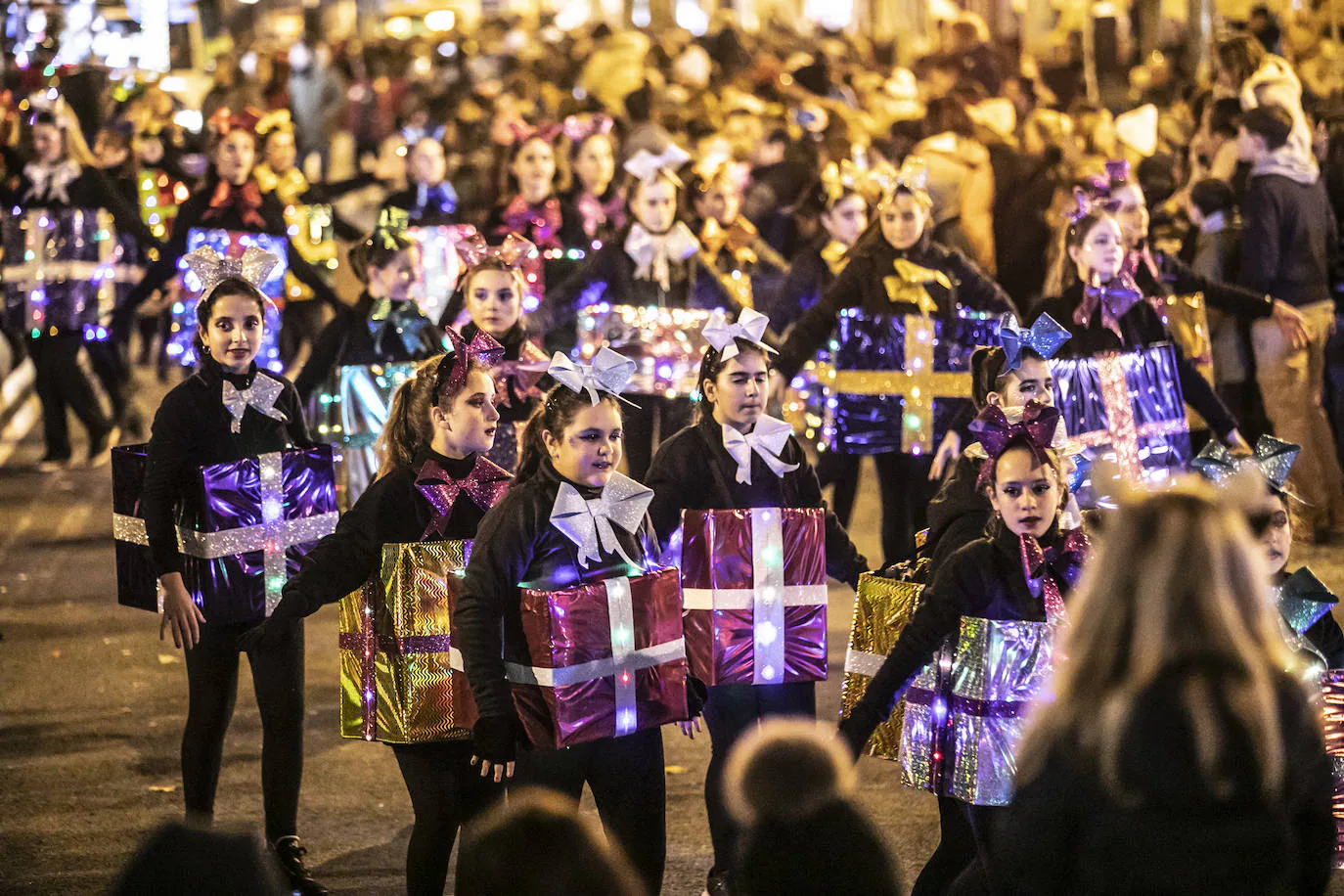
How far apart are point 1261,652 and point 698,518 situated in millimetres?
2566

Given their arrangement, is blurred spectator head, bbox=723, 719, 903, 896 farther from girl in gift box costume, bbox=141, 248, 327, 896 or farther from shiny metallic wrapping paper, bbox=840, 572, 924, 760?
girl in gift box costume, bbox=141, 248, 327, 896

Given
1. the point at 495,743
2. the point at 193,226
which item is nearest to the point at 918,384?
the point at 495,743

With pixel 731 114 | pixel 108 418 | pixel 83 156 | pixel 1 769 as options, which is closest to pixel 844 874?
pixel 1 769

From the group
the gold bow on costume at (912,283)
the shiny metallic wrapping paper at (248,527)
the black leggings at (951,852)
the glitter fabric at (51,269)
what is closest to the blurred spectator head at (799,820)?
the black leggings at (951,852)

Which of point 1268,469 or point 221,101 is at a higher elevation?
point 221,101

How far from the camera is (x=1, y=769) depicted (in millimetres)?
6645

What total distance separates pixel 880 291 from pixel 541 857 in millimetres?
4466

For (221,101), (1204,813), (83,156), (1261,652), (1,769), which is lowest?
(1,769)

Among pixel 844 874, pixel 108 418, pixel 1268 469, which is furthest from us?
pixel 108 418

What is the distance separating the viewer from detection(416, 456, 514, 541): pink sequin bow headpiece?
5.14m

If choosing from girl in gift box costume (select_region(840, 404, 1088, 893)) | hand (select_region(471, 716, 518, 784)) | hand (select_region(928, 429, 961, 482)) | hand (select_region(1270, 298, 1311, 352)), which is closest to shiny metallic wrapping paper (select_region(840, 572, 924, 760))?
girl in gift box costume (select_region(840, 404, 1088, 893))

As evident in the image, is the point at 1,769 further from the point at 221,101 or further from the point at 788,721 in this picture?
the point at 221,101

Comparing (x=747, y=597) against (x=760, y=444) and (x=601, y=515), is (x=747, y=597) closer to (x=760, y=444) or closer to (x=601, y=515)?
(x=760, y=444)

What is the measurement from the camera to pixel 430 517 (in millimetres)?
5145
